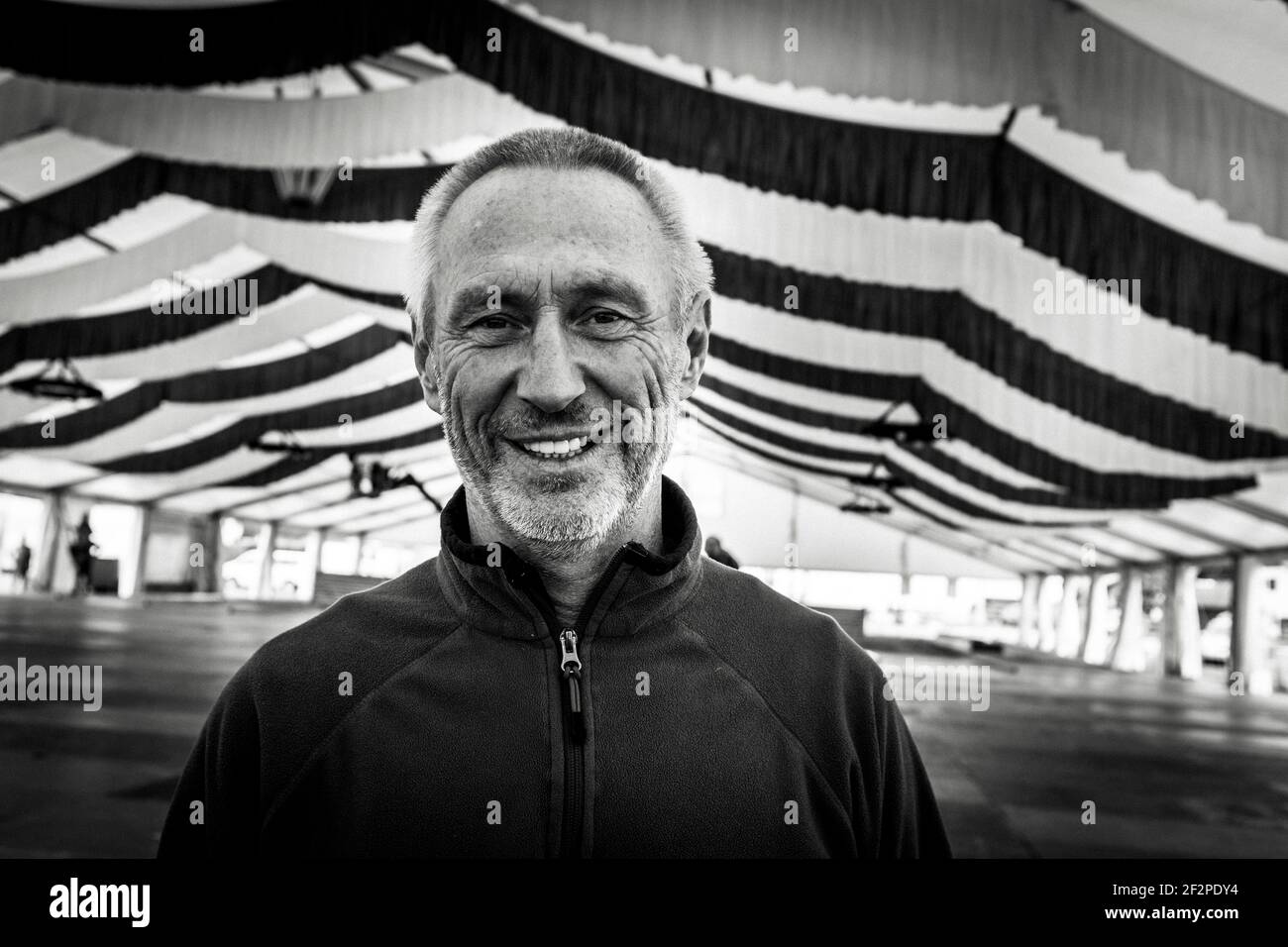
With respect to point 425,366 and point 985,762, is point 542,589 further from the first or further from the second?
point 985,762

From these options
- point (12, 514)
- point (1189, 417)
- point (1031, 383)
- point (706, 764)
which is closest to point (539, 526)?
point (706, 764)

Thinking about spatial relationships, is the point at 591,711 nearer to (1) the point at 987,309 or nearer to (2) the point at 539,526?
(2) the point at 539,526

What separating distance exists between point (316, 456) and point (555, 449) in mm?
19911

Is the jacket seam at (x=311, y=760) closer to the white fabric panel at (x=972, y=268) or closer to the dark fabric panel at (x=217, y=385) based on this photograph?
the white fabric panel at (x=972, y=268)

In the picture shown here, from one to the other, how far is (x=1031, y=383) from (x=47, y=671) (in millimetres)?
8986

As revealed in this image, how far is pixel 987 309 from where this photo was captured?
7.98 metres

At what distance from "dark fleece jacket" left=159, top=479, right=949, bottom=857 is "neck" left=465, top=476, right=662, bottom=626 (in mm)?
27

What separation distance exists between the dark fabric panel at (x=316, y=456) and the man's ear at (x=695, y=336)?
14.6 meters

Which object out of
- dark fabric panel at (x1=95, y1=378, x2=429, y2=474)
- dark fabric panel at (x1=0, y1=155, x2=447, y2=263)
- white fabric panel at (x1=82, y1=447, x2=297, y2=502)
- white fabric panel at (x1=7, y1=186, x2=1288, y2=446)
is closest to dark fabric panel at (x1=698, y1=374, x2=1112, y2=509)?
white fabric panel at (x1=7, y1=186, x2=1288, y2=446)

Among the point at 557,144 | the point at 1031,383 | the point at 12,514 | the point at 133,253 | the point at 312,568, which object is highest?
the point at 133,253

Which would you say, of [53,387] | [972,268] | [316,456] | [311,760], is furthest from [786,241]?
[316,456]

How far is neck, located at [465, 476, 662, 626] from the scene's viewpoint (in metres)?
1.09

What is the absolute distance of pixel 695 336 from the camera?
1154 mm

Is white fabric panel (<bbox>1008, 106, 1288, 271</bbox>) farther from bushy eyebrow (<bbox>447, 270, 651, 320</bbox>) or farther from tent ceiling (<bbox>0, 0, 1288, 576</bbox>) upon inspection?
bushy eyebrow (<bbox>447, 270, 651, 320</bbox>)
